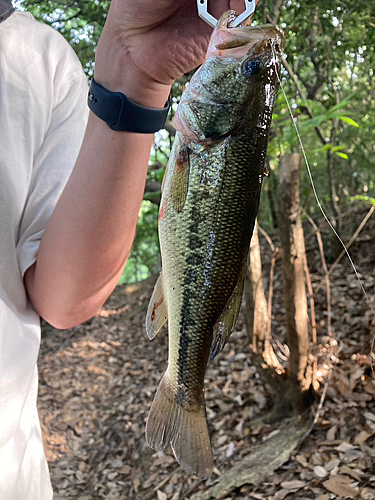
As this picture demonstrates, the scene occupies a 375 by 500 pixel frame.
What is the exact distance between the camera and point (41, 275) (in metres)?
1.31

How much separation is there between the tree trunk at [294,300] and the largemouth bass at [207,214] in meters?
2.39

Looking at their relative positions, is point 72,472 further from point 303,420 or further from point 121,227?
point 121,227

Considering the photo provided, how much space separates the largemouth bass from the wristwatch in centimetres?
6

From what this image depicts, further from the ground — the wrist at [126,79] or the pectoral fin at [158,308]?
the wrist at [126,79]

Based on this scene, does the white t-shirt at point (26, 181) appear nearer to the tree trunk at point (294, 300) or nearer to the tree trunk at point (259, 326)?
the tree trunk at point (294, 300)

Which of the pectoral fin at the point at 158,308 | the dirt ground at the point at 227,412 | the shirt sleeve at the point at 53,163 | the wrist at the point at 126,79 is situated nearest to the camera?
the wrist at the point at 126,79

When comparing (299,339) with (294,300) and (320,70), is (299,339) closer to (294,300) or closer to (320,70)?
(294,300)

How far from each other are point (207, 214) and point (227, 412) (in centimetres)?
353

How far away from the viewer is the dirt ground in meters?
3.07

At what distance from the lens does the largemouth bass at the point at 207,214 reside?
929 millimetres

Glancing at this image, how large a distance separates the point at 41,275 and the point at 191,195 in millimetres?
601

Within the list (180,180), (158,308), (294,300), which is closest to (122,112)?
(180,180)

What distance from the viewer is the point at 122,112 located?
0.92m

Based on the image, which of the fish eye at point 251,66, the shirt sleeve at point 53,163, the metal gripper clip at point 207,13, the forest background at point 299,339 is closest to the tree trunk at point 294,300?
the forest background at point 299,339
